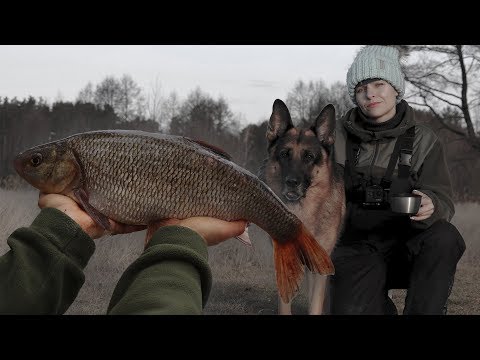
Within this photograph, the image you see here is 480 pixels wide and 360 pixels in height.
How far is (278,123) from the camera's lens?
3.36 m

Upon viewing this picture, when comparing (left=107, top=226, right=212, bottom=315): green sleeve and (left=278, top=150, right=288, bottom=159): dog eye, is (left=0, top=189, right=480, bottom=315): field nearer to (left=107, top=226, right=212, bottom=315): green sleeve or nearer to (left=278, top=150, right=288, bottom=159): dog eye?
(left=278, top=150, right=288, bottom=159): dog eye

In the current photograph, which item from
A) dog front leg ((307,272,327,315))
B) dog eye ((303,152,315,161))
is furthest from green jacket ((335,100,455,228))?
dog front leg ((307,272,327,315))

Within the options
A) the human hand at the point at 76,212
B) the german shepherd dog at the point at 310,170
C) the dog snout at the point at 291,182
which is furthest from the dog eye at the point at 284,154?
the human hand at the point at 76,212

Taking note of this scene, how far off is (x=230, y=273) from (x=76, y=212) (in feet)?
12.5

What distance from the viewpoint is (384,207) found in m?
2.85

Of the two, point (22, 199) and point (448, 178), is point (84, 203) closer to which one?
point (448, 178)

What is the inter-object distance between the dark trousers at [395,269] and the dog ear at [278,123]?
66 cm

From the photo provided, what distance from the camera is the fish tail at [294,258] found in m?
1.43

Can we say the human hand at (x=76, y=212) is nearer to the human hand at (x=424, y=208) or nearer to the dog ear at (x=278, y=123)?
the human hand at (x=424, y=208)

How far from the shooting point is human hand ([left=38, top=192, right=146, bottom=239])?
1289 mm

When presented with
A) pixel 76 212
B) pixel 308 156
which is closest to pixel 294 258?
pixel 76 212

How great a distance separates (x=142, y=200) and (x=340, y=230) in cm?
224

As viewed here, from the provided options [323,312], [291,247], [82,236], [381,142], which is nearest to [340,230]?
[323,312]

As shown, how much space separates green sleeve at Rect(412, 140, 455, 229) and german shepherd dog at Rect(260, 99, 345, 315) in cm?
53
